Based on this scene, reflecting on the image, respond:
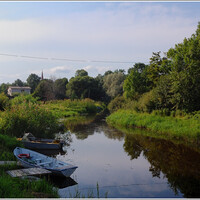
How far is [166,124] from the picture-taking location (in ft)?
69.9

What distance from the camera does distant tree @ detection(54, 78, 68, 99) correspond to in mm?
63381

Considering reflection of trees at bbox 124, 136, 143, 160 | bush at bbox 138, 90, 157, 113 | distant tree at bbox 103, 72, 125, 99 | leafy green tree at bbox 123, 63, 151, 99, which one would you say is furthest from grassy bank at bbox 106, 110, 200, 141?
distant tree at bbox 103, 72, 125, 99

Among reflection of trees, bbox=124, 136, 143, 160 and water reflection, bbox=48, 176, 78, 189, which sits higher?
water reflection, bbox=48, 176, 78, 189

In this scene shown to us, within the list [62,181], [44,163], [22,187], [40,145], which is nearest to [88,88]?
[40,145]

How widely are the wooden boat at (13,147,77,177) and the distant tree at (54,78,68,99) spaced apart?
50.9 metres

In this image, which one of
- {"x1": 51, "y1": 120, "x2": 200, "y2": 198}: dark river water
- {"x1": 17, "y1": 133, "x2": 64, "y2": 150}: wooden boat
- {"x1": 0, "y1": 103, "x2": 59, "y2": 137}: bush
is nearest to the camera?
{"x1": 51, "y1": 120, "x2": 200, "y2": 198}: dark river water

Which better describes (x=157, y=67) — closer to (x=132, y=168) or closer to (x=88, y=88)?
(x=132, y=168)

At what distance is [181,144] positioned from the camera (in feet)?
56.5

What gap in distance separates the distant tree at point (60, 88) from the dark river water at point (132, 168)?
147 ft

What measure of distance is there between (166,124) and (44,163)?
1334 cm

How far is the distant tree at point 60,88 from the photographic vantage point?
63381 mm

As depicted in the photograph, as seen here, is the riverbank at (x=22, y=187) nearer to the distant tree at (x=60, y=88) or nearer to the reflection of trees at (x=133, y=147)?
the reflection of trees at (x=133, y=147)

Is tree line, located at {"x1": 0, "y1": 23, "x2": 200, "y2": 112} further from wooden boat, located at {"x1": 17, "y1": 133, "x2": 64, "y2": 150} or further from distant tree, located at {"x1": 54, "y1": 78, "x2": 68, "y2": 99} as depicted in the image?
distant tree, located at {"x1": 54, "y1": 78, "x2": 68, "y2": 99}

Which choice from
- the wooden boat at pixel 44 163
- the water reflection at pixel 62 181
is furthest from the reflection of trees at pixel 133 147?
the wooden boat at pixel 44 163
